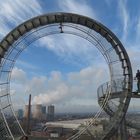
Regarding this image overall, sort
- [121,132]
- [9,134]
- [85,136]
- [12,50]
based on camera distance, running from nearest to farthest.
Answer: [9,134] → [12,50] → [121,132] → [85,136]

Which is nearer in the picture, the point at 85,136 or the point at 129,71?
the point at 129,71

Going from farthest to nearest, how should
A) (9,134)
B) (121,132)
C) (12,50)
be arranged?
(121,132) < (12,50) < (9,134)

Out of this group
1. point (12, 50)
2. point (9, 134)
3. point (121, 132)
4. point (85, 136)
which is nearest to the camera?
point (9, 134)

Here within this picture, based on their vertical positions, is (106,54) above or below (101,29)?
below

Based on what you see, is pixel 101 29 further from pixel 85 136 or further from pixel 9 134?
pixel 85 136

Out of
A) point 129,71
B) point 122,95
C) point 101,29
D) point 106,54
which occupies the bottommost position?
point 122,95

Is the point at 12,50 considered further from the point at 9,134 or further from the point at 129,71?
the point at 129,71

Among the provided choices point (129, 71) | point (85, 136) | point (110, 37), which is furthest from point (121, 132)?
point (85, 136)

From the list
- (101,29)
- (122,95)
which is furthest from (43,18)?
(122,95)

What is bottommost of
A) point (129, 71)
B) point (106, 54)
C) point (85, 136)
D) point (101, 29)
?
point (85, 136)
